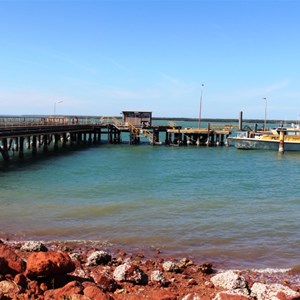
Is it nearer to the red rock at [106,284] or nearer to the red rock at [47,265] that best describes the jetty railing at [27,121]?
the red rock at [106,284]

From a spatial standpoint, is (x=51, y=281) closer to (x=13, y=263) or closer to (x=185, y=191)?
(x=13, y=263)

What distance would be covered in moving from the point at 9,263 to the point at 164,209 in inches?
449

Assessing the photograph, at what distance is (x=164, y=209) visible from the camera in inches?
798

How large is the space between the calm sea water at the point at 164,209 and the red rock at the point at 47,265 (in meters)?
5.28

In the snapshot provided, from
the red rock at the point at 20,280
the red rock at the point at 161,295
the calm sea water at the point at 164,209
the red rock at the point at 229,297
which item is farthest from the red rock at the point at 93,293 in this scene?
the calm sea water at the point at 164,209

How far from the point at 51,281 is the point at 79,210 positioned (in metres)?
10.4

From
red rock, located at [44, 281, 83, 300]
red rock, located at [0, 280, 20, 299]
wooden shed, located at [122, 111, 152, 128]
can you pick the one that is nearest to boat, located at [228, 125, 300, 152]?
wooden shed, located at [122, 111, 152, 128]

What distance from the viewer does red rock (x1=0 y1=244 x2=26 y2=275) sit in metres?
9.48

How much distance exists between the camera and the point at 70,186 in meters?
26.8

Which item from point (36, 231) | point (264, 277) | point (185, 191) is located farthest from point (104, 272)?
point (185, 191)

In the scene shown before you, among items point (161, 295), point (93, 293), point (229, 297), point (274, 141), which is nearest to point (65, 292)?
point (93, 293)

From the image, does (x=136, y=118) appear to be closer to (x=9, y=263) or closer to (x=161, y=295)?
(x=9, y=263)

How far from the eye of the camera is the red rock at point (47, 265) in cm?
908

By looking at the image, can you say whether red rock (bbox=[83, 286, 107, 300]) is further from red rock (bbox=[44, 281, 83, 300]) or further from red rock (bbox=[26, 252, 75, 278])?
red rock (bbox=[26, 252, 75, 278])
